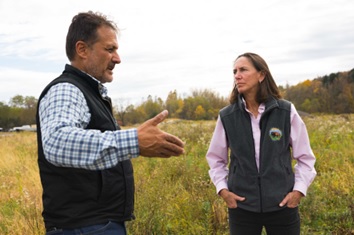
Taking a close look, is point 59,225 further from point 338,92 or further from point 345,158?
point 338,92

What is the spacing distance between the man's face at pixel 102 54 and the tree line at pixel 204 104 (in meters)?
45.8

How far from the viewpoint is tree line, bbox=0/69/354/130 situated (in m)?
59.1

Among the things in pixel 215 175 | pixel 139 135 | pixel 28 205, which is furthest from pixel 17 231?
pixel 139 135

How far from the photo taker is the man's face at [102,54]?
2021mm

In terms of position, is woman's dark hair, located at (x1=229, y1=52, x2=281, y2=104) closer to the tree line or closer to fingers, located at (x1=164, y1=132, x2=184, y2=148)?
fingers, located at (x1=164, y1=132, x2=184, y2=148)

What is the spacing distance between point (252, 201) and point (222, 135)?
56 cm

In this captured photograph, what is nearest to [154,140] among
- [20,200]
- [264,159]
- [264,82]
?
[264,159]

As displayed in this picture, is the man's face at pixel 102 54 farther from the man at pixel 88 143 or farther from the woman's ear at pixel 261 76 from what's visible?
the woman's ear at pixel 261 76

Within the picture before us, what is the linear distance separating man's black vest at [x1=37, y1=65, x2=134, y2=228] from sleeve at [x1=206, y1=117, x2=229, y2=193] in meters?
1.22

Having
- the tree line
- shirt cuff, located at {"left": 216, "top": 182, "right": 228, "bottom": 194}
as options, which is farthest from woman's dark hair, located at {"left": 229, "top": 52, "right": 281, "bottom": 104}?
the tree line

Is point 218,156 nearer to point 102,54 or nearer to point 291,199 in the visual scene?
point 291,199

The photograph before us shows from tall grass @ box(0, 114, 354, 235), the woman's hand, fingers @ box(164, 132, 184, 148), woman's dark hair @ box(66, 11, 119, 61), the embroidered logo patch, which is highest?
woman's dark hair @ box(66, 11, 119, 61)

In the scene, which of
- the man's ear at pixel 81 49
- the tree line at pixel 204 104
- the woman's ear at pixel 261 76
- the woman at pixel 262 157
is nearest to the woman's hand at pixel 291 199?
the woman at pixel 262 157

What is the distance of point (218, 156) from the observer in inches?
122
